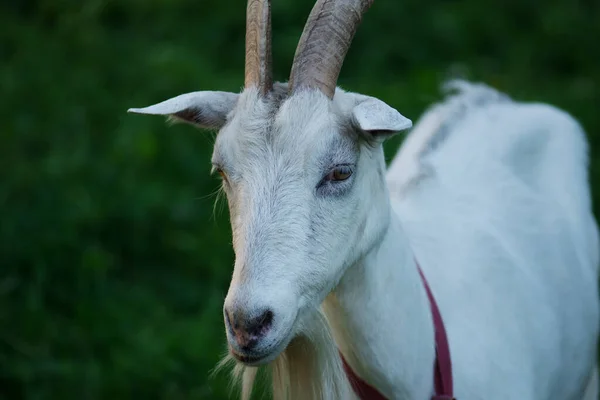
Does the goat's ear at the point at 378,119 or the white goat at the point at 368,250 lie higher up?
the goat's ear at the point at 378,119

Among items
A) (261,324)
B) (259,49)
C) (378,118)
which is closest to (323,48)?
(259,49)

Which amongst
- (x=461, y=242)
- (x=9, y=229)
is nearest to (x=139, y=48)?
(x=9, y=229)

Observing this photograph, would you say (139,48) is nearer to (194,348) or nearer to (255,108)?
(194,348)

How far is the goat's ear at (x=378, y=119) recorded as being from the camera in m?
2.83

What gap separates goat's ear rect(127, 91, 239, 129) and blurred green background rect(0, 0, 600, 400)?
3.18ft

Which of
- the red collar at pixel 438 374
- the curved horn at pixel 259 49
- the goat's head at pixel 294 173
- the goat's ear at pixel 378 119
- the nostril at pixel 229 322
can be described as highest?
the curved horn at pixel 259 49

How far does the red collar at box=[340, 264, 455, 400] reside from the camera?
3.29 m

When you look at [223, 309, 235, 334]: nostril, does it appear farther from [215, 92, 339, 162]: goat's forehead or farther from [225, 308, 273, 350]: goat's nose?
[215, 92, 339, 162]: goat's forehead

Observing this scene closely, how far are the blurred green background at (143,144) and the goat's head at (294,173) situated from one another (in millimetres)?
1162

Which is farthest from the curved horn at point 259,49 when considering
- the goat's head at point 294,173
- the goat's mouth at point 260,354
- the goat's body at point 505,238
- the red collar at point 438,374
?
the goat's body at point 505,238

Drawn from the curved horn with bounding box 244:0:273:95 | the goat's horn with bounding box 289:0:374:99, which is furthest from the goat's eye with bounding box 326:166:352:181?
the curved horn with bounding box 244:0:273:95

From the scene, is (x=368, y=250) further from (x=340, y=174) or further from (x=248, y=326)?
(x=248, y=326)

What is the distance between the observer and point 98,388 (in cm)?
502

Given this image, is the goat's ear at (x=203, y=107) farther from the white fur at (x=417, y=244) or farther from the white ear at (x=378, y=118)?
the white ear at (x=378, y=118)
